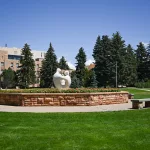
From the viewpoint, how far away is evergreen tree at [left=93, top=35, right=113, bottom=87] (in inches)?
2254

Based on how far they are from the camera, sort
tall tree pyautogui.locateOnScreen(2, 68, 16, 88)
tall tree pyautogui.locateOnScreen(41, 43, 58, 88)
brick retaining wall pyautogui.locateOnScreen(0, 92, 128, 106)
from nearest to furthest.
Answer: brick retaining wall pyautogui.locateOnScreen(0, 92, 128, 106), tall tree pyautogui.locateOnScreen(41, 43, 58, 88), tall tree pyautogui.locateOnScreen(2, 68, 16, 88)

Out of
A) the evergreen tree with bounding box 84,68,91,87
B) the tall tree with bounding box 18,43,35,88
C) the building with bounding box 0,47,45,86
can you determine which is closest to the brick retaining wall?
the evergreen tree with bounding box 84,68,91,87

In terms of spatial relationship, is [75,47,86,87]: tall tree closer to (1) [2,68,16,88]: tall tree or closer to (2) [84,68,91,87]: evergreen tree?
(2) [84,68,91,87]: evergreen tree

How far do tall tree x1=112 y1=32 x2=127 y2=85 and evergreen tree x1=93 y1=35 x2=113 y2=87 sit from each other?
1270 mm

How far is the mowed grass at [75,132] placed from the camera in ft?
20.5

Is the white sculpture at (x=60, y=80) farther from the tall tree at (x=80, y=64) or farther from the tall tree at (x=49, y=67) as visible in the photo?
the tall tree at (x=80, y=64)

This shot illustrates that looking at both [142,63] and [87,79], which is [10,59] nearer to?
[87,79]

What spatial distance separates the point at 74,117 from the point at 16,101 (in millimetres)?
6210

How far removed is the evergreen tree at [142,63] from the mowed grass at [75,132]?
62090 mm

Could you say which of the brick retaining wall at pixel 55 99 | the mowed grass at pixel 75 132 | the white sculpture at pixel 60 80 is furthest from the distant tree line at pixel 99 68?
the mowed grass at pixel 75 132

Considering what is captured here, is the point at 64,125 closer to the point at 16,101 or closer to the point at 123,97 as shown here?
the point at 16,101

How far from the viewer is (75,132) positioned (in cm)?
759

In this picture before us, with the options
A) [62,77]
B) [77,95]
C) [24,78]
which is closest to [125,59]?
[24,78]

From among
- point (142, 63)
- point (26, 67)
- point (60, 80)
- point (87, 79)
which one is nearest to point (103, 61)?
point (87, 79)
